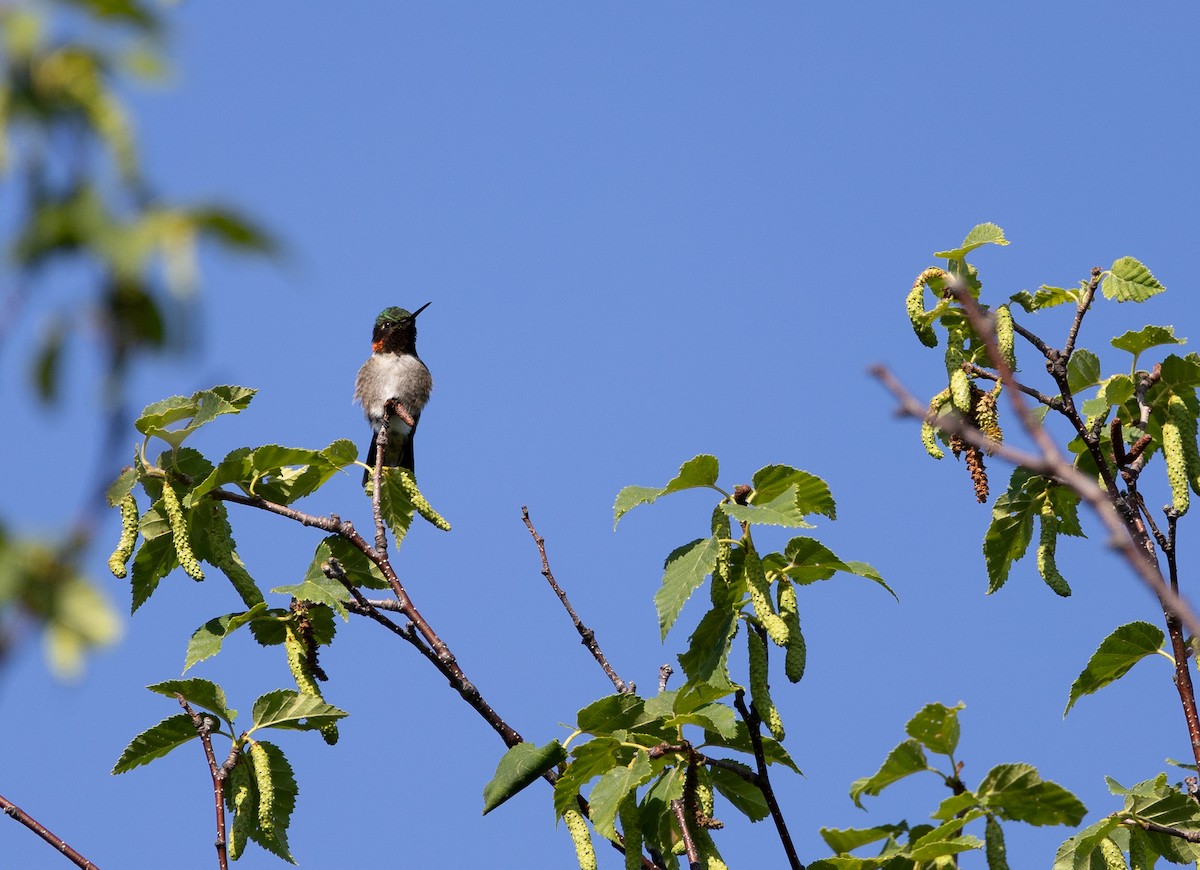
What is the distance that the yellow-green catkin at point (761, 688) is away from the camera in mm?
3809

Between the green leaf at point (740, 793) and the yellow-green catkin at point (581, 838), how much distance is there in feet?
1.56

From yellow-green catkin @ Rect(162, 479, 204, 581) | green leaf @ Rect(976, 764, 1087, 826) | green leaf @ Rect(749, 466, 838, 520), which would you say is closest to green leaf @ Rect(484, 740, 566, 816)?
green leaf @ Rect(749, 466, 838, 520)

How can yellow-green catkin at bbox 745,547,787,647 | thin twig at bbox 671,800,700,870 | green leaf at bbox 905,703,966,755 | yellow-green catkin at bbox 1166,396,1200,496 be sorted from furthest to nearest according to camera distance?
1. yellow-green catkin at bbox 1166,396,1200,496
2. thin twig at bbox 671,800,700,870
3. yellow-green catkin at bbox 745,547,787,647
4. green leaf at bbox 905,703,966,755

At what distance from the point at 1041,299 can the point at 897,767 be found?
2013mm

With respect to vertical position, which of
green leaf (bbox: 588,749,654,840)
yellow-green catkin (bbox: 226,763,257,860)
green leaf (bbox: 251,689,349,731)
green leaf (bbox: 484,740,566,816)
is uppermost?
green leaf (bbox: 251,689,349,731)

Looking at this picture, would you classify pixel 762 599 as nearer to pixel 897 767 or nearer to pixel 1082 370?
pixel 897 767

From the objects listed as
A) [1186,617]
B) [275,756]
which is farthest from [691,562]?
[1186,617]

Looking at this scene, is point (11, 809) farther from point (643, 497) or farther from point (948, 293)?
point (948, 293)

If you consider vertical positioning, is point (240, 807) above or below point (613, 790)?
above

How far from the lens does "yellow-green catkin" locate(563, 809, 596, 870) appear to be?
3.79 metres

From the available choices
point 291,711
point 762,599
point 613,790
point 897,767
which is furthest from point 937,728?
point 291,711

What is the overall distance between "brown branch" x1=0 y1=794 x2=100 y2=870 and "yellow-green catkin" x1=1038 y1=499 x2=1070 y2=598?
305cm

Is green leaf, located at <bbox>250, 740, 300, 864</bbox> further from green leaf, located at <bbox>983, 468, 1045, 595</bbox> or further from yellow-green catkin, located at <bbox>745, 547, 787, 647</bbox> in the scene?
green leaf, located at <bbox>983, 468, 1045, 595</bbox>

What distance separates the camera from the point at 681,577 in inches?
155
